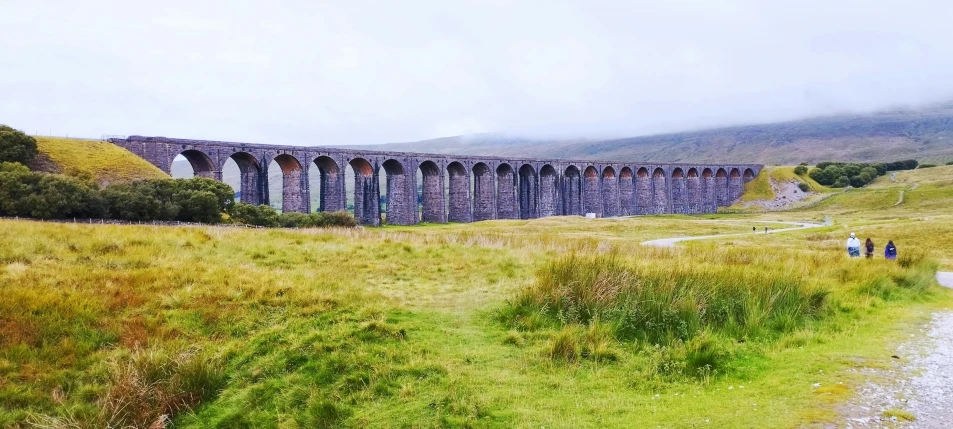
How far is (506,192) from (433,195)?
1231 cm

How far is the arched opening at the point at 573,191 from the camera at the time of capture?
82875 millimetres

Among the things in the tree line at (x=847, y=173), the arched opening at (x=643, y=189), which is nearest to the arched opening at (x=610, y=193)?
A: the arched opening at (x=643, y=189)

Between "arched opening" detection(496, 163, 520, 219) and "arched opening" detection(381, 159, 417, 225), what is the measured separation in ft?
49.3

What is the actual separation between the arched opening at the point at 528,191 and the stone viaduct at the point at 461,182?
13 cm

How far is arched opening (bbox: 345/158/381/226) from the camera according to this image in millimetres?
57625

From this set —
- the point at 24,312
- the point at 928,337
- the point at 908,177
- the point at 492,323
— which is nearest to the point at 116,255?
the point at 24,312

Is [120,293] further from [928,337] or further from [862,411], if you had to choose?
[928,337]

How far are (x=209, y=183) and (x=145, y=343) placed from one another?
27136mm

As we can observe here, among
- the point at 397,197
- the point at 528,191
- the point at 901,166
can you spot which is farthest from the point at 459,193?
the point at 901,166

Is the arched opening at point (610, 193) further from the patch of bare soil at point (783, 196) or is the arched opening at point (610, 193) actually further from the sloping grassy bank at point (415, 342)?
the sloping grassy bank at point (415, 342)

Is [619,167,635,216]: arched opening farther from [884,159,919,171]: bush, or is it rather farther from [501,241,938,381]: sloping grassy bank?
[501,241,938,381]: sloping grassy bank

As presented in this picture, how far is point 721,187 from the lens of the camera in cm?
10300

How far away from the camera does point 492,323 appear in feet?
32.6

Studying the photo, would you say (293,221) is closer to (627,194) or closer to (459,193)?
(459,193)
